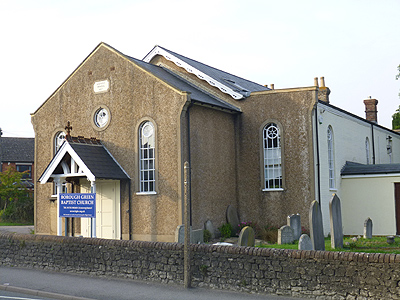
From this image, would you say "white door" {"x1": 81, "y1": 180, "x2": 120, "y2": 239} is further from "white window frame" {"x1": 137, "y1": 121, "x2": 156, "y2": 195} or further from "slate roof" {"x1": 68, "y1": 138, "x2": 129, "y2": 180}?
"white window frame" {"x1": 137, "y1": 121, "x2": 156, "y2": 195}

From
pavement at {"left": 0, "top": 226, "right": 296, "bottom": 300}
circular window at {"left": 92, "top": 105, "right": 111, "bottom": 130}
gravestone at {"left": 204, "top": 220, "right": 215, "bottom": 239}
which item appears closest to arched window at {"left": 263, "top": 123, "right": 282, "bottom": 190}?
gravestone at {"left": 204, "top": 220, "right": 215, "bottom": 239}

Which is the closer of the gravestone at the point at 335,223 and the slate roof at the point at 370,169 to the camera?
the gravestone at the point at 335,223

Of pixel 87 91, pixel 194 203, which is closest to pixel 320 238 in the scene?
pixel 194 203

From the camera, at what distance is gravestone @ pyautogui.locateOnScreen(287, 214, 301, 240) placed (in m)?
19.0

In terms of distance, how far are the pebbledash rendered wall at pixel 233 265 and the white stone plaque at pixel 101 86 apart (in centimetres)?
806

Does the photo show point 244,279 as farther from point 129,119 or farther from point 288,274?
point 129,119

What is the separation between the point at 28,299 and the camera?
11.4m

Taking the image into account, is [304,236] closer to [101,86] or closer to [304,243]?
[304,243]

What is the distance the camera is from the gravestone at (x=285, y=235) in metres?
17.6

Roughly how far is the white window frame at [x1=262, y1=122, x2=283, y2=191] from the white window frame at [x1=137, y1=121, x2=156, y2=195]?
15.9 feet

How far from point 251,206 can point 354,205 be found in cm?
483

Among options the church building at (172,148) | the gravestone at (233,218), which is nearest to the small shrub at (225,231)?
the church building at (172,148)

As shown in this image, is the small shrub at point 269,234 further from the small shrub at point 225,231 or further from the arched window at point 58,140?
the arched window at point 58,140

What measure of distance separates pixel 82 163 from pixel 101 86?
4134 millimetres
